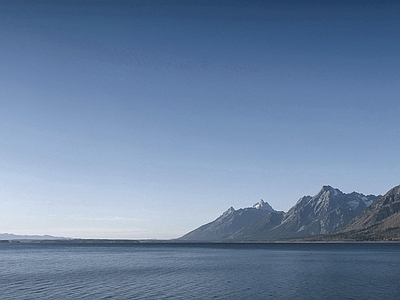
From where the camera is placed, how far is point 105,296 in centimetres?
7675

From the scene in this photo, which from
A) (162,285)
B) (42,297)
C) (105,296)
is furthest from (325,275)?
(42,297)

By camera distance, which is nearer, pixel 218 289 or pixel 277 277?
pixel 218 289

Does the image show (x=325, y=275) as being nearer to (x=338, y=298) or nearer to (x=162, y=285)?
(x=338, y=298)

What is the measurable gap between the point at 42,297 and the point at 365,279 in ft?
240

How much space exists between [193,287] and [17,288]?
36.7m

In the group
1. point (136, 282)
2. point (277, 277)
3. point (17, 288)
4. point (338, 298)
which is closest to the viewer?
point (338, 298)

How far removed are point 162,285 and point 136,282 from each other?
821cm

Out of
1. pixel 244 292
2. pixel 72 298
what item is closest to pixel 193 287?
pixel 244 292

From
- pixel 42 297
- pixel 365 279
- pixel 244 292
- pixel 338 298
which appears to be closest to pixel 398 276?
pixel 365 279

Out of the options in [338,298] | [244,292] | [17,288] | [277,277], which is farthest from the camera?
[277,277]

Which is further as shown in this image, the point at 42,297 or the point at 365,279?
the point at 365,279

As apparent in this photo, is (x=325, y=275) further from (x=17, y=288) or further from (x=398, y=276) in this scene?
(x=17, y=288)

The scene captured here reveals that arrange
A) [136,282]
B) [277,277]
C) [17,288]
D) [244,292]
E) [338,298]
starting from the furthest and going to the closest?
[277,277] < [136,282] < [17,288] < [244,292] < [338,298]

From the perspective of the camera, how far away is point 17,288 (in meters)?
87.1
